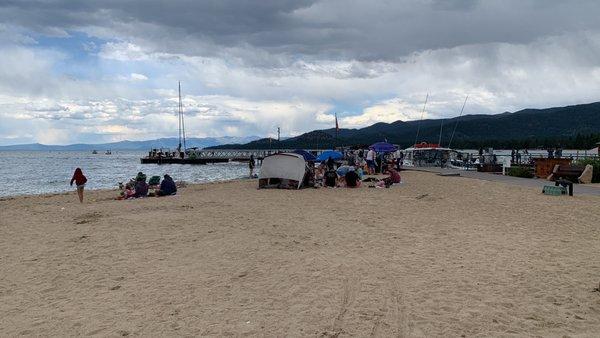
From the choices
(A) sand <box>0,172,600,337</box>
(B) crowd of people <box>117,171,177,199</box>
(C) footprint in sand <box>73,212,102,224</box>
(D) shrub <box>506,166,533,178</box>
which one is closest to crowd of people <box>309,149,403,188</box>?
(D) shrub <box>506,166,533,178</box>

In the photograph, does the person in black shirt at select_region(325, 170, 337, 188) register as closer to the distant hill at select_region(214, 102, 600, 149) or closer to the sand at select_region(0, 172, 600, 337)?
the sand at select_region(0, 172, 600, 337)

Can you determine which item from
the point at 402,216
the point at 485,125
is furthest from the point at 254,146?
the point at 402,216

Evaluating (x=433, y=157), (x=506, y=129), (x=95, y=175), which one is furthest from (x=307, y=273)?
(x=506, y=129)

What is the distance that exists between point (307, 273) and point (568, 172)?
1746 cm

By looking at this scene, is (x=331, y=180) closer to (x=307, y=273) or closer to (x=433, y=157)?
(x=307, y=273)

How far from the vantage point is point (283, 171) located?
2109 cm

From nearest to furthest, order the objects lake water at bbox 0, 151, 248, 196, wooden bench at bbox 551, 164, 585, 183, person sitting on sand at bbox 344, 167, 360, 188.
Answer: wooden bench at bbox 551, 164, 585, 183 < person sitting on sand at bbox 344, 167, 360, 188 < lake water at bbox 0, 151, 248, 196

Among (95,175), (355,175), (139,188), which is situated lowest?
(95,175)

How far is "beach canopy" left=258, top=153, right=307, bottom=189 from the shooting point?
20750 millimetres

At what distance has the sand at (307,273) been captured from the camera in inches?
192

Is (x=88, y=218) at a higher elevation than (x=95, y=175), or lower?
higher

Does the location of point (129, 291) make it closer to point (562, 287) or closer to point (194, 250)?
point (194, 250)

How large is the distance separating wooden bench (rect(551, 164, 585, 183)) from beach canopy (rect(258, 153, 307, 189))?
10392mm

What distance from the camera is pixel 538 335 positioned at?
14.5 ft
